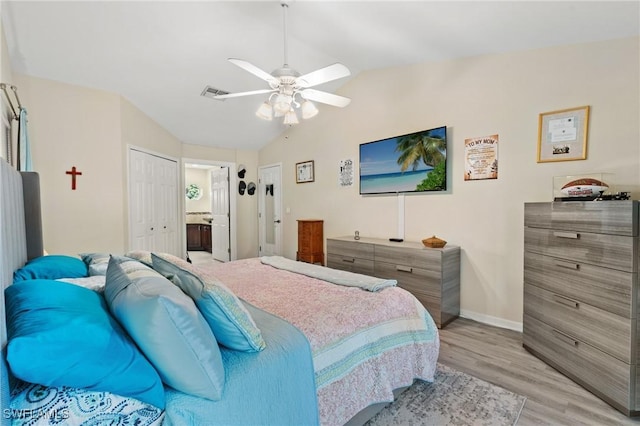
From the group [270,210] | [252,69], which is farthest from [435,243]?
[270,210]

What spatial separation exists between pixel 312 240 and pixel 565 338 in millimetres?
3211

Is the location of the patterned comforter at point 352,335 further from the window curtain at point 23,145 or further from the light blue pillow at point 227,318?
the window curtain at point 23,145

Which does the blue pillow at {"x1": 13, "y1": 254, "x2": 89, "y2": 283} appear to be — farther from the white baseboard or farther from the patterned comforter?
the white baseboard

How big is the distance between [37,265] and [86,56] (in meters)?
2.32

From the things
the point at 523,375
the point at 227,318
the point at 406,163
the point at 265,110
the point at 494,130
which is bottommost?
the point at 523,375

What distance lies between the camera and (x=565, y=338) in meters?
2.14

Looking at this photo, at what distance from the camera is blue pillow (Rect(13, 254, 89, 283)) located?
169 centimetres

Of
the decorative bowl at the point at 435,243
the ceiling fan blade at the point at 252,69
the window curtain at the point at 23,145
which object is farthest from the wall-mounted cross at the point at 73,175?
the decorative bowl at the point at 435,243

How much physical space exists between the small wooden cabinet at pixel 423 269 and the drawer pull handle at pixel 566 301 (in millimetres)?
921

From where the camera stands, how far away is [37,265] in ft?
5.97

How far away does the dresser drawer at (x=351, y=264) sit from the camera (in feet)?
11.7

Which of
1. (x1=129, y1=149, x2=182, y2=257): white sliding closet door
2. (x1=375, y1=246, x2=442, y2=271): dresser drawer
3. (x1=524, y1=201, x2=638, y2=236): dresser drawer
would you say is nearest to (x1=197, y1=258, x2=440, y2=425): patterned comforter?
(x1=375, y1=246, x2=442, y2=271): dresser drawer

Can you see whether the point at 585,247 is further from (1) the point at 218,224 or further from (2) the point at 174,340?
(1) the point at 218,224

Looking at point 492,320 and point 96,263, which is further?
point 492,320
